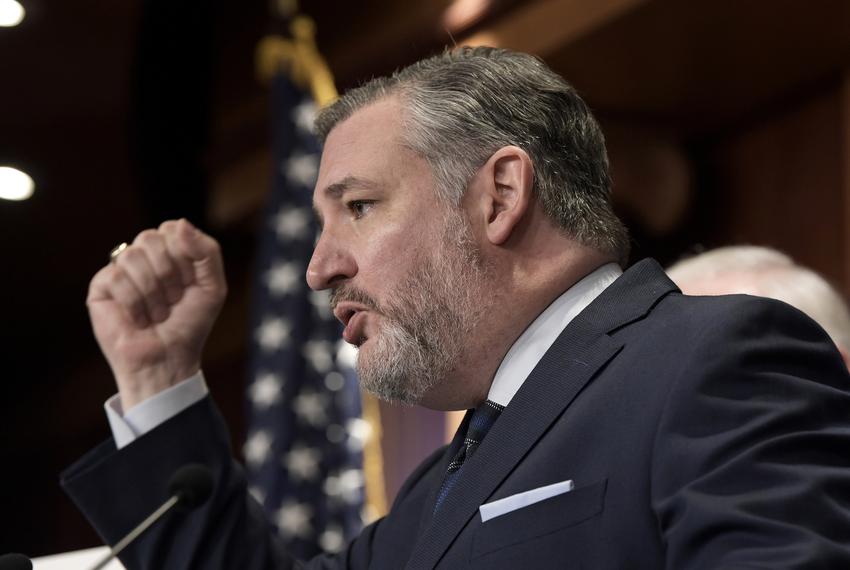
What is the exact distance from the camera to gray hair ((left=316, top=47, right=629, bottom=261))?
178 centimetres

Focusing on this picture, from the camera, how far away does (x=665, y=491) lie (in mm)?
1275

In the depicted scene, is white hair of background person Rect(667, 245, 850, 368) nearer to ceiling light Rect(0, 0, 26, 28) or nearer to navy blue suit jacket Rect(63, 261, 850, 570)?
navy blue suit jacket Rect(63, 261, 850, 570)

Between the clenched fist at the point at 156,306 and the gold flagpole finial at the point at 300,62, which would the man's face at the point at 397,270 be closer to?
the clenched fist at the point at 156,306

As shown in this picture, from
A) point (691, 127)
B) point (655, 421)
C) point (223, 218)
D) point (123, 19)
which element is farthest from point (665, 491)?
point (223, 218)

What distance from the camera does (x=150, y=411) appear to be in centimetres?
201

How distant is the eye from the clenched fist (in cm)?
41

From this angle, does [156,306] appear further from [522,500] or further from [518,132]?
[522,500]

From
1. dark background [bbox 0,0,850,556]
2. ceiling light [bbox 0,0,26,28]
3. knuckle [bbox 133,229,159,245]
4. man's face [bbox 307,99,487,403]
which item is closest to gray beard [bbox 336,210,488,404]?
man's face [bbox 307,99,487,403]

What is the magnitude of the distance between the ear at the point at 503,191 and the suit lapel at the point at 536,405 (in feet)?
0.69

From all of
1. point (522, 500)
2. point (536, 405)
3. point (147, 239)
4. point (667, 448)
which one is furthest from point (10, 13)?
point (667, 448)

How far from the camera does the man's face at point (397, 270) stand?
67.9 inches

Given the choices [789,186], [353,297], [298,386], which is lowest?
[789,186]

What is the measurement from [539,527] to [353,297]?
0.52m

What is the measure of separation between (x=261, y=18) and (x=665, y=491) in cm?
550
